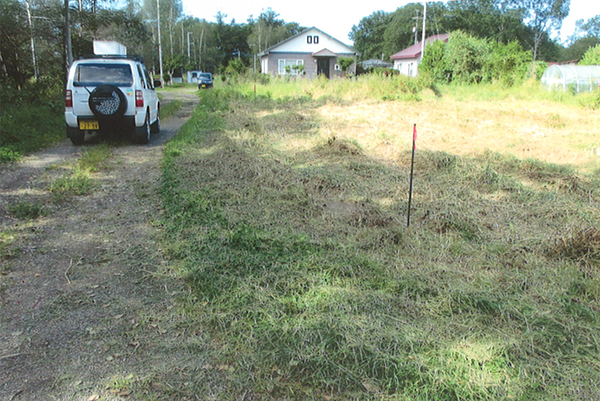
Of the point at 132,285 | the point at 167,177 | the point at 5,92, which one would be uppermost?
the point at 5,92

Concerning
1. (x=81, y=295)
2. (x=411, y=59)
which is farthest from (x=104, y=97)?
(x=411, y=59)

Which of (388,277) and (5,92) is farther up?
(5,92)

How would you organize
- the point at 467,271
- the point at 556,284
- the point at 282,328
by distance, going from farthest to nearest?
the point at 467,271 → the point at 556,284 → the point at 282,328

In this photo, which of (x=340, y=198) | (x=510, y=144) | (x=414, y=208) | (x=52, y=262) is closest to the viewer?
(x=52, y=262)

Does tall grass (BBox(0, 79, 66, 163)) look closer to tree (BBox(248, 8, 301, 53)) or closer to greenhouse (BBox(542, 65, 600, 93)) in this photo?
greenhouse (BBox(542, 65, 600, 93))

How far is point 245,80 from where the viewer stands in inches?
1053

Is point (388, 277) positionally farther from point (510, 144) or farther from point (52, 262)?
point (510, 144)

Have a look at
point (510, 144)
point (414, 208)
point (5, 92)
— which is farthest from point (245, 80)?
point (414, 208)

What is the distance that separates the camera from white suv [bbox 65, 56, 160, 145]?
9672 millimetres

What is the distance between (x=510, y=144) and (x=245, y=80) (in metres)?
18.9

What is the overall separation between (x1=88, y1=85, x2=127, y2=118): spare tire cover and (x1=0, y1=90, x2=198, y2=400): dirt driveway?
10.7 ft

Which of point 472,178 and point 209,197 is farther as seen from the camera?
point 472,178

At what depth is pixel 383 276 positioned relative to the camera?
395 centimetres

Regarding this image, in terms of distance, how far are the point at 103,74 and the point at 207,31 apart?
257 ft
